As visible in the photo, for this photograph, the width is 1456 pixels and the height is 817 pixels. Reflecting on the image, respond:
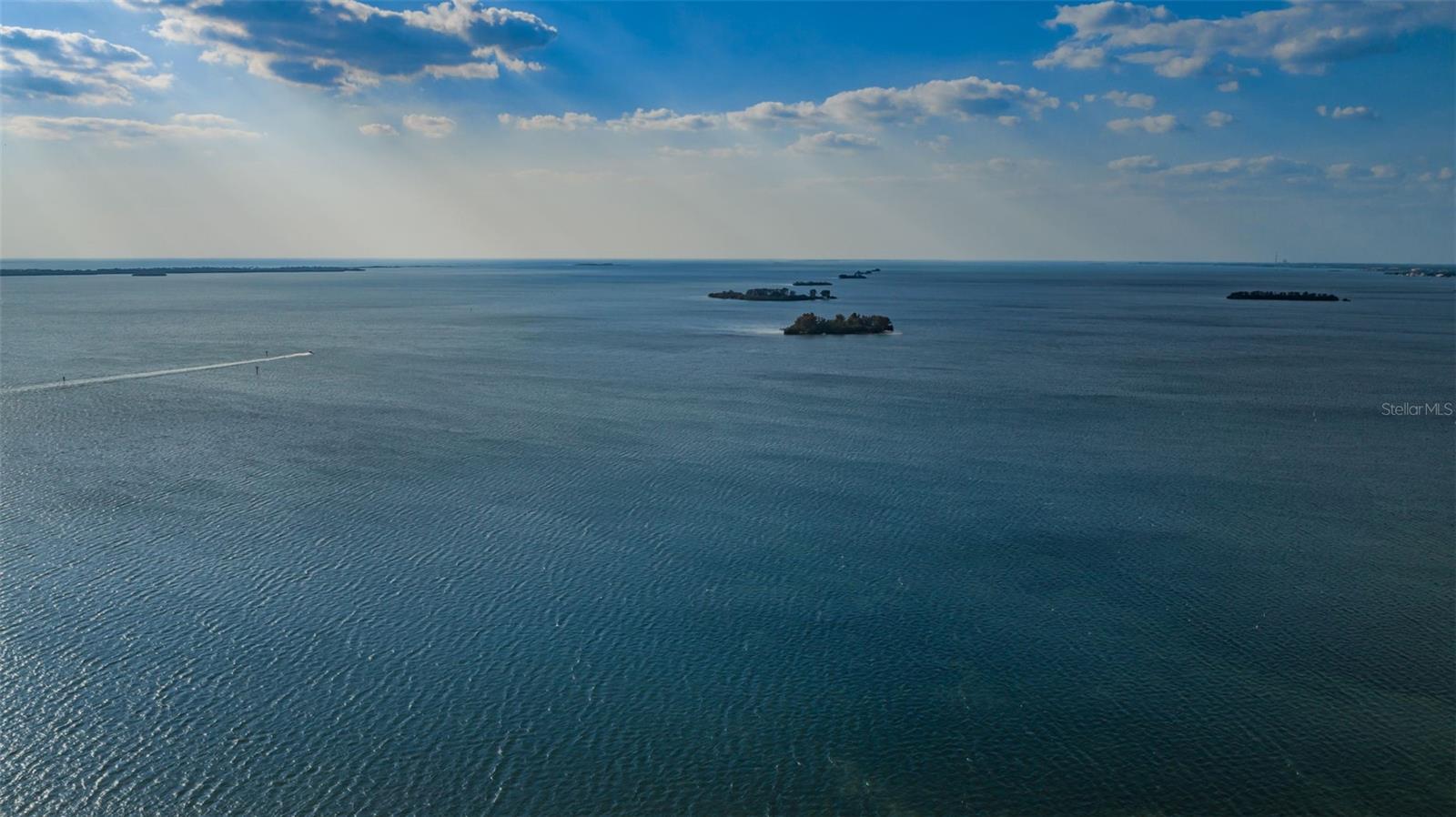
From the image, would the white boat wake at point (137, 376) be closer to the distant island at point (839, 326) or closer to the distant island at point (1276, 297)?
the distant island at point (839, 326)

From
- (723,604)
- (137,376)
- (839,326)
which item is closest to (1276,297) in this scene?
(839,326)

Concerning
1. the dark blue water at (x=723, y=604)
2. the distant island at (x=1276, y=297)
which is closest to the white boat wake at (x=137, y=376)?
the dark blue water at (x=723, y=604)

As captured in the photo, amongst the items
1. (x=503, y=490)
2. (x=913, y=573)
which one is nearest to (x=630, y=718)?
(x=913, y=573)

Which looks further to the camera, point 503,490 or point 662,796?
point 503,490

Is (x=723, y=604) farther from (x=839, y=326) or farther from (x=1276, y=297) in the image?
(x=1276, y=297)

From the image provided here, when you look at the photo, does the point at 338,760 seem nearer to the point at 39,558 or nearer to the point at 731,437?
the point at 39,558

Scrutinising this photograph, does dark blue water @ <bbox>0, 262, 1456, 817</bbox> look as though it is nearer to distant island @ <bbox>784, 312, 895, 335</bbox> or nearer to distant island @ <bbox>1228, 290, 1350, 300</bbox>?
distant island @ <bbox>784, 312, 895, 335</bbox>

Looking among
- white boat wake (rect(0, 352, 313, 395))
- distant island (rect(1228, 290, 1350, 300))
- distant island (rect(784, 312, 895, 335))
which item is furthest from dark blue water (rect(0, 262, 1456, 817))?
distant island (rect(1228, 290, 1350, 300))
